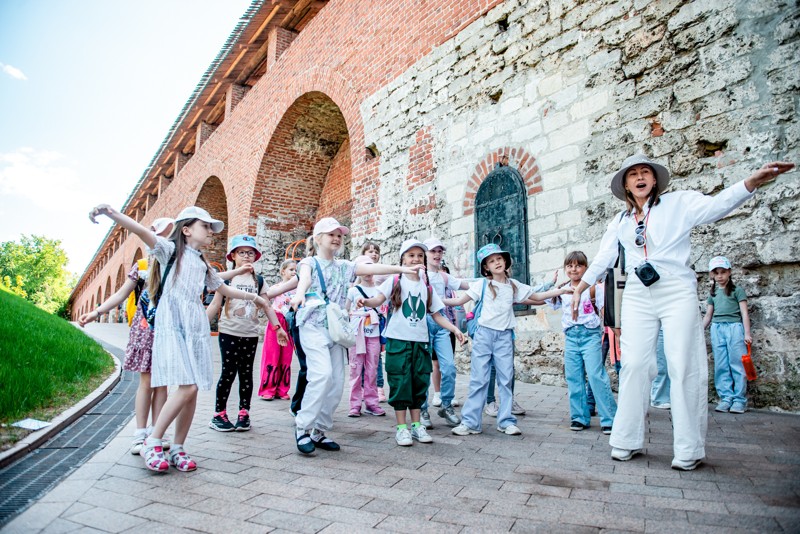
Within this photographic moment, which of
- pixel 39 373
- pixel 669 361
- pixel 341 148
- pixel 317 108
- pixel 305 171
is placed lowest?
pixel 39 373

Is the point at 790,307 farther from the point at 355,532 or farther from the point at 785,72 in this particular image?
the point at 355,532

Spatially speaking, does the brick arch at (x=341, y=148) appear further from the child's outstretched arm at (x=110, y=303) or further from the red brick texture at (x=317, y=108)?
the child's outstretched arm at (x=110, y=303)

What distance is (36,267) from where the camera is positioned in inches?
2233

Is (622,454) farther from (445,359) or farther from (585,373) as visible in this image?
(445,359)

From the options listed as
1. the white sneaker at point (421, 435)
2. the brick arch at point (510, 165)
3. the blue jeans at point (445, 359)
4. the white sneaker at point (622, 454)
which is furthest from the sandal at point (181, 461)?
the brick arch at point (510, 165)

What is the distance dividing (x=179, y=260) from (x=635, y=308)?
2.77 m

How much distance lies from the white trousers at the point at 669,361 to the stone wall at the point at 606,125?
6.73 ft

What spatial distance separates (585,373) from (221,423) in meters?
2.98

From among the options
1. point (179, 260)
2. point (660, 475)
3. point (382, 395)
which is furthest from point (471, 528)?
point (382, 395)

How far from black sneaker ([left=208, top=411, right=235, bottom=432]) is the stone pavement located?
14 centimetres

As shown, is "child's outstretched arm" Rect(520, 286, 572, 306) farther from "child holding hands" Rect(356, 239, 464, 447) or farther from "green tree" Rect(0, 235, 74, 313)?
→ "green tree" Rect(0, 235, 74, 313)

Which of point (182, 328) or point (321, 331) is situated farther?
point (321, 331)

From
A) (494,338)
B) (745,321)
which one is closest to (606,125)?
(745,321)

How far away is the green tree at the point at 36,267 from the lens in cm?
5434
